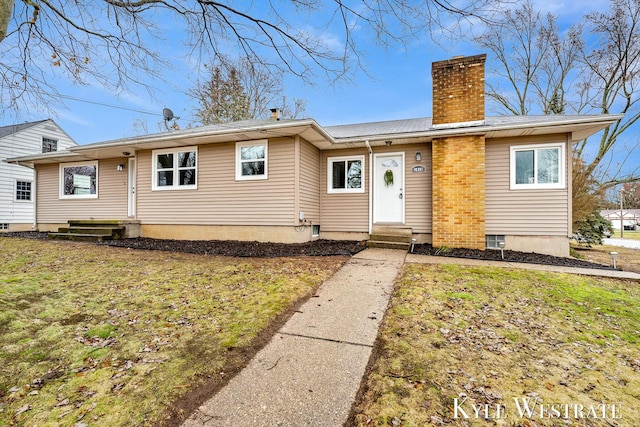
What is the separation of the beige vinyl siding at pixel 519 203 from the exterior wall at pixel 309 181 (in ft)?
16.3

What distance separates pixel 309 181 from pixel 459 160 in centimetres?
428

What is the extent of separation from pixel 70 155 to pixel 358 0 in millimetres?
12587

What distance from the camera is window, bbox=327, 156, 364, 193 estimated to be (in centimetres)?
915

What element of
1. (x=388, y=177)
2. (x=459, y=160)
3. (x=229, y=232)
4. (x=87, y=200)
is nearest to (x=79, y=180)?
(x=87, y=200)

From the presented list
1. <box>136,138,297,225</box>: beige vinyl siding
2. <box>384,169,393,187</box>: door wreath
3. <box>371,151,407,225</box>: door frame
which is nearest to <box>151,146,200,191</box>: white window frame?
<box>136,138,297,225</box>: beige vinyl siding

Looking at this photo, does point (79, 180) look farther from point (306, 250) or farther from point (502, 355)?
point (502, 355)

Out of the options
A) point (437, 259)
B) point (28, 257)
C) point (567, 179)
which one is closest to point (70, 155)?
point (28, 257)

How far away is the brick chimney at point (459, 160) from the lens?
7.58 m

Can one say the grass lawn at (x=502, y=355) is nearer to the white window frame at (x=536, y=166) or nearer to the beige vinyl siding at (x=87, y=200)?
the white window frame at (x=536, y=166)

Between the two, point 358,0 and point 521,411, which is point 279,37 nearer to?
point 358,0

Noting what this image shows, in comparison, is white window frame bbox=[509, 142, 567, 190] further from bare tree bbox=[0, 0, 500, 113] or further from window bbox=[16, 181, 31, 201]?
window bbox=[16, 181, 31, 201]

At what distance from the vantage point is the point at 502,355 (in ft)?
8.72

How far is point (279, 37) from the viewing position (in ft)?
13.5

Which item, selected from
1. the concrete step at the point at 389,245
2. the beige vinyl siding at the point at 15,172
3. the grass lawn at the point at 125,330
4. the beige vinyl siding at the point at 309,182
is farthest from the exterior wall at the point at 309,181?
the beige vinyl siding at the point at 15,172
